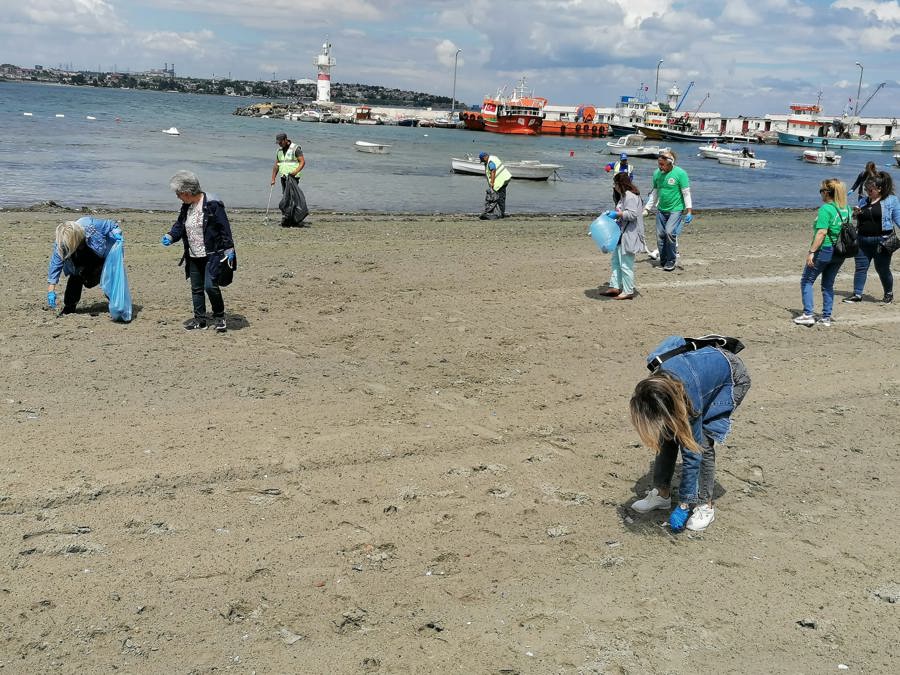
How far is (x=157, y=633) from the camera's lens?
3.35m

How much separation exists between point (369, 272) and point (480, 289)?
168 centimetres

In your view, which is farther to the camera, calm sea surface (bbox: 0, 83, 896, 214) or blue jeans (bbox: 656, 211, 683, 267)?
calm sea surface (bbox: 0, 83, 896, 214)

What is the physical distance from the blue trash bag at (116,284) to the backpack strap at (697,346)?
214 inches

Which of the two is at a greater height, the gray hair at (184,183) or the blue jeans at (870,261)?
the gray hair at (184,183)

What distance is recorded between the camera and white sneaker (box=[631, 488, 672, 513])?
4.47 metres

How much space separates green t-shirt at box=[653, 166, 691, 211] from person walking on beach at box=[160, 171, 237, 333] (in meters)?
Result: 6.21

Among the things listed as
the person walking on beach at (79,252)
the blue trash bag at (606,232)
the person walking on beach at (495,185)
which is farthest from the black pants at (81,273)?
the person walking on beach at (495,185)

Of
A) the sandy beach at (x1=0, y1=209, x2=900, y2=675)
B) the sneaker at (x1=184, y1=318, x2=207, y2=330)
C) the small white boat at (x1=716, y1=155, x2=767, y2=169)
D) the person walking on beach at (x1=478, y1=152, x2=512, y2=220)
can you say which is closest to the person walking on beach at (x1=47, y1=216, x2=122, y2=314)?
the sandy beach at (x1=0, y1=209, x2=900, y2=675)

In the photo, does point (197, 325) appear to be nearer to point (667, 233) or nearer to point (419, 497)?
point (419, 497)

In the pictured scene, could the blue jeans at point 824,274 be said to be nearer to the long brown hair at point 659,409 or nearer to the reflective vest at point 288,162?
the long brown hair at point 659,409

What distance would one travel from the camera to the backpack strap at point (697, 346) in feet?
13.4

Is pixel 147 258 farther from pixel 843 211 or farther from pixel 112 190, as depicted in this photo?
pixel 112 190

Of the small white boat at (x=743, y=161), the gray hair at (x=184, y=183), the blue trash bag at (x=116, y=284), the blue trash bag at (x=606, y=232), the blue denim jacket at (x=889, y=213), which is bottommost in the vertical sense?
the blue trash bag at (x=116, y=284)

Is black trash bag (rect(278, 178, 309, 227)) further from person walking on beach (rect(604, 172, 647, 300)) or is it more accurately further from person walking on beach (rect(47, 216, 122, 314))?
person walking on beach (rect(604, 172, 647, 300))
